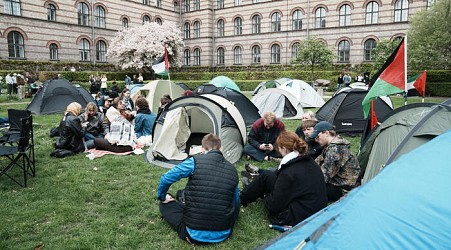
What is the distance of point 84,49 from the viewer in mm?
33062

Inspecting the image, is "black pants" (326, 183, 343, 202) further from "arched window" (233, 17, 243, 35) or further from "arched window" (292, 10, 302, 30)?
"arched window" (233, 17, 243, 35)

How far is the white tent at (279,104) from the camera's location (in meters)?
14.6

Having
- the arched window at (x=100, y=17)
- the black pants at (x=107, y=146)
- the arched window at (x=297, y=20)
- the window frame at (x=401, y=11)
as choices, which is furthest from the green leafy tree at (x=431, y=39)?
the arched window at (x=100, y=17)

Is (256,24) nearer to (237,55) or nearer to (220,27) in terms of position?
(237,55)

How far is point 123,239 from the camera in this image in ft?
14.6

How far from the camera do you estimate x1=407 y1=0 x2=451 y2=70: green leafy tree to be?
69.5 feet

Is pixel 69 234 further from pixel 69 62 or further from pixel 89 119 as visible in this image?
pixel 69 62

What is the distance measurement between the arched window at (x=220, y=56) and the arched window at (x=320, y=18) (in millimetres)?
11906

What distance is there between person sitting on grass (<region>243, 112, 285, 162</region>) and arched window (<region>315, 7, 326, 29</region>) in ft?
93.1

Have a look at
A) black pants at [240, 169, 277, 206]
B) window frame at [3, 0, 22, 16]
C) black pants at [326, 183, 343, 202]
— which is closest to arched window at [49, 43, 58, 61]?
window frame at [3, 0, 22, 16]

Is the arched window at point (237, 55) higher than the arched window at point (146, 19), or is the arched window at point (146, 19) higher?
the arched window at point (146, 19)

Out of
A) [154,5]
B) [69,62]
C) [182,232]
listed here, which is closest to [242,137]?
[182,232]

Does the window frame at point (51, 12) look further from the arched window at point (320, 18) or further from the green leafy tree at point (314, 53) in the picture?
the arched window at point (320, 18)

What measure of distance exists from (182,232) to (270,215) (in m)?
1.33
